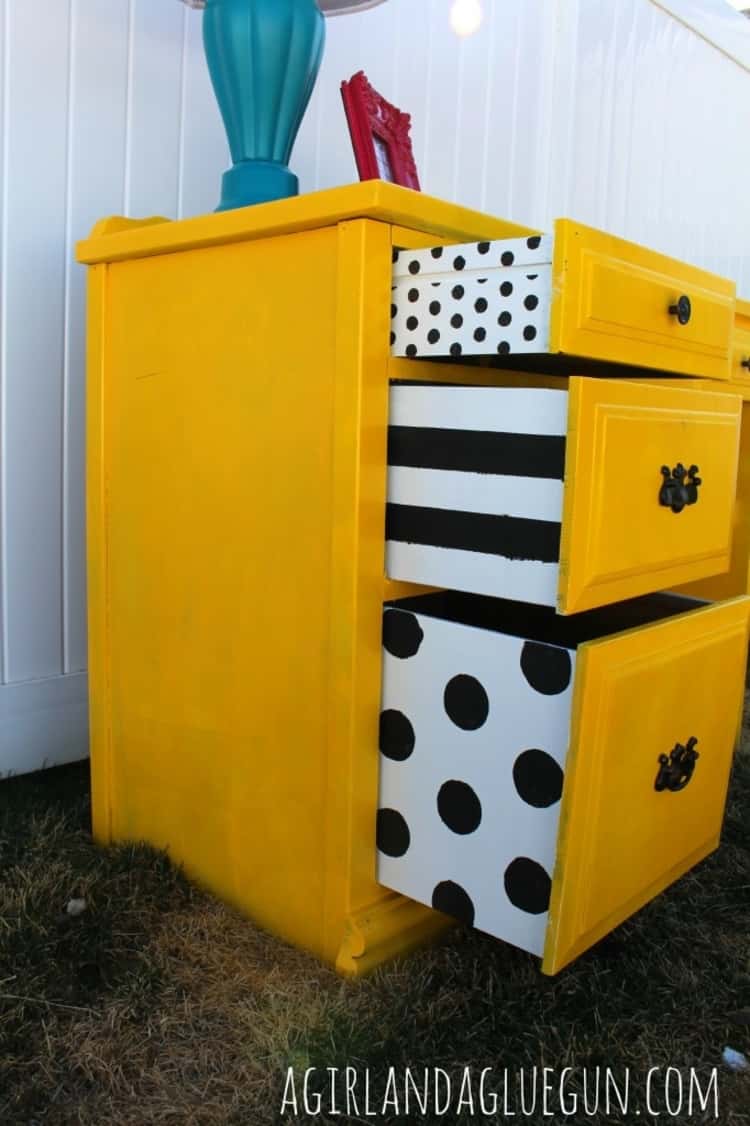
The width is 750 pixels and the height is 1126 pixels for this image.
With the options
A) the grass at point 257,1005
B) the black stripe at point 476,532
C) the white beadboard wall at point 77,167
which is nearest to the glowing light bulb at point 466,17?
the white beadboard wall at point 77,167

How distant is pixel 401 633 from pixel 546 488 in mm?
200

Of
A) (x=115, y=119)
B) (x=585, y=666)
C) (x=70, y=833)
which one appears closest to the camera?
(x=585, y=666)

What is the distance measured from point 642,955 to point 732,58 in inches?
117

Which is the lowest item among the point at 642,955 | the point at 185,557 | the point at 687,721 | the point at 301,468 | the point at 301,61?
the point at 642,955

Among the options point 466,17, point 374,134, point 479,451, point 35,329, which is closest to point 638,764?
point 479,451

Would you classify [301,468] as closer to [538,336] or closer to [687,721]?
[538,336]

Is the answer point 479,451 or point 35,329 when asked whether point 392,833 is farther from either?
point 35,329

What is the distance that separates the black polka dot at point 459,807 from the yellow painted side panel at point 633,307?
396 mm

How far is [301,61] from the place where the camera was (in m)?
1.10

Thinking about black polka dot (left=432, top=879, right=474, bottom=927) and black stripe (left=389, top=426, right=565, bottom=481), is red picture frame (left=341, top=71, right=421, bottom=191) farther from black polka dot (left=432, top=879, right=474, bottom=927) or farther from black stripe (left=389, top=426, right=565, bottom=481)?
black polka dot (left=432, top=879, right=474, bottom=927)

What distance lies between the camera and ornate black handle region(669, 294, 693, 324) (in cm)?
96

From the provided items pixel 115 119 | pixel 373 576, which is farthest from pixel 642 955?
pixel 115 119

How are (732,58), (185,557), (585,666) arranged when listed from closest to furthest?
(585,666)
(185,557)
(732,58)

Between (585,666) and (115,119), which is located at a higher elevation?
(115,119)
